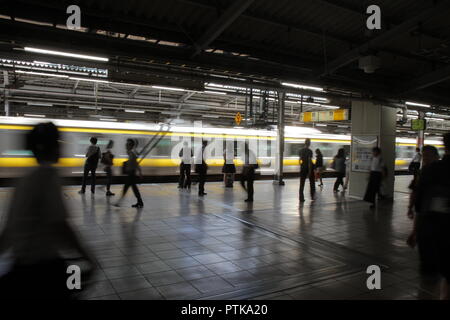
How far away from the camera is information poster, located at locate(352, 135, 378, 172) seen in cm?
1043

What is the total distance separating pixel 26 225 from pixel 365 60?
22.9ft

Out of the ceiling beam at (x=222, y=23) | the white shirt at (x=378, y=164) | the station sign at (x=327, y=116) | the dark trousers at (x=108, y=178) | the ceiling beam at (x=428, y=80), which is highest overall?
the ceiling beam at (x=222, y=23)

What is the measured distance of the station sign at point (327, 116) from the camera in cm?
1191

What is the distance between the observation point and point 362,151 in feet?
35.0

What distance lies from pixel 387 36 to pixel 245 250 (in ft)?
15.9

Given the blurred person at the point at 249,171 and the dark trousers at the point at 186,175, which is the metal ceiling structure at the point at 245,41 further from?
the dark trousers at the point at 186,175

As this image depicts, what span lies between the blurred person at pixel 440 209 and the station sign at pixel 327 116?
28.9 ft

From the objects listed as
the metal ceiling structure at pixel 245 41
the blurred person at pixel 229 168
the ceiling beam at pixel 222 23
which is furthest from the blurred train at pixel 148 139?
the ceiling beam at pixel 222 23

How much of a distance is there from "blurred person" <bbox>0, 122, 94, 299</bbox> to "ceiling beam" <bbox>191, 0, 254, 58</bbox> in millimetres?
4020

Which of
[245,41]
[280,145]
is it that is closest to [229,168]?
[280,145]

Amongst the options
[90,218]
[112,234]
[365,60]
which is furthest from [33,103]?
[365,60]

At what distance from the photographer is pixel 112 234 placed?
5.99 m

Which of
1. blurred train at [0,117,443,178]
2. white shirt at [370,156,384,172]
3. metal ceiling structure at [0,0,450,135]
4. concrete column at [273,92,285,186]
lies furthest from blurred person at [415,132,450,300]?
concrete column at [273,92,285,186]

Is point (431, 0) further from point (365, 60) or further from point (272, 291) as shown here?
point (272, 291)
